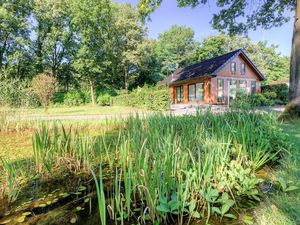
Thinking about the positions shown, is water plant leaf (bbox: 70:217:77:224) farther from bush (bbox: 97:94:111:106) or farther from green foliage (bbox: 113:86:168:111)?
bush (bbox: 97:94:111:106)

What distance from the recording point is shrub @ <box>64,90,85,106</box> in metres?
23.6

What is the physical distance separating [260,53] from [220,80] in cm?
2811

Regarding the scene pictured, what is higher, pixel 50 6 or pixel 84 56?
pixel 50 6

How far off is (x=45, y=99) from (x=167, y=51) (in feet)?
90.5

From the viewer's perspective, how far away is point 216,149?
1983mm

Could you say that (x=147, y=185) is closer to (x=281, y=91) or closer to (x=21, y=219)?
(x=21, y=219)

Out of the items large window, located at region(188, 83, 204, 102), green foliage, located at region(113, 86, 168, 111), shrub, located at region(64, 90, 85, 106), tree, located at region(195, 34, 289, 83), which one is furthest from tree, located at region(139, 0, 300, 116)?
tree, located at region(195, 34, 289, 83)

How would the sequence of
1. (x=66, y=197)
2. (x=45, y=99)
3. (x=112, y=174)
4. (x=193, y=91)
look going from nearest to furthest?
1. (x=66, y=197)
2. (x=112, y=174)
3. (x=45, y=99)
4. (x=193, y=91)

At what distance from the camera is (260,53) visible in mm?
39312

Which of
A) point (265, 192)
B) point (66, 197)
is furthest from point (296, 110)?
point (66, 197)

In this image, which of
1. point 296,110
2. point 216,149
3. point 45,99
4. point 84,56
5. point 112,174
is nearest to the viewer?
point 216,149

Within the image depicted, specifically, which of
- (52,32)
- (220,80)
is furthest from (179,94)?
(52,32)

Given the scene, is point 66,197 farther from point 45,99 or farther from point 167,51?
point 167,51

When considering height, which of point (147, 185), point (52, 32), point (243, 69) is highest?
point (52, 32)
